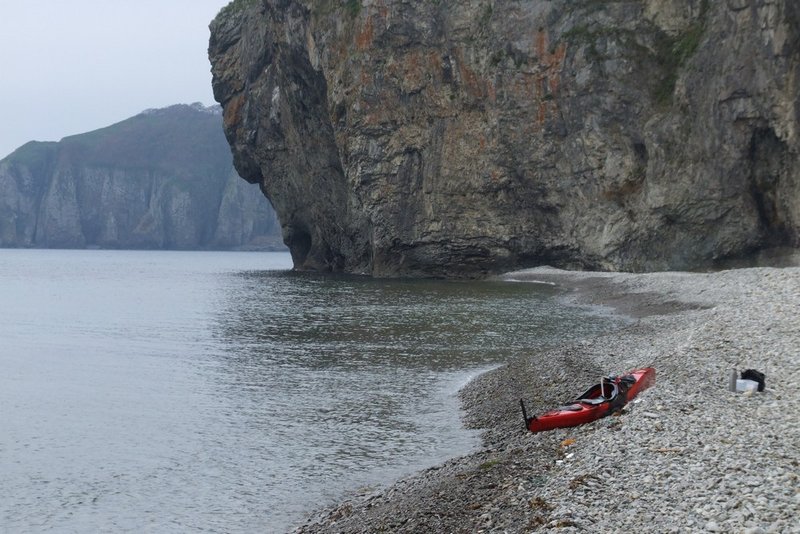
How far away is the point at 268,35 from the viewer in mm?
91688

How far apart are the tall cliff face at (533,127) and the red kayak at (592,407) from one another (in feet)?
155

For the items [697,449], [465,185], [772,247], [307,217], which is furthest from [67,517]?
[307,217]

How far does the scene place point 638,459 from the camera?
40.4 feet

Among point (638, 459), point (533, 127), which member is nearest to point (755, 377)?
point (638, 459)

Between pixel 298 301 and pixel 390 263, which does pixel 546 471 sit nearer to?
pixel 298 301

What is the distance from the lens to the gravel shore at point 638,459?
10.1 m

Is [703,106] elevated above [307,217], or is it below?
above

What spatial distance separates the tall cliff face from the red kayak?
155ft

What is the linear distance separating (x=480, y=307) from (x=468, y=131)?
111 ft

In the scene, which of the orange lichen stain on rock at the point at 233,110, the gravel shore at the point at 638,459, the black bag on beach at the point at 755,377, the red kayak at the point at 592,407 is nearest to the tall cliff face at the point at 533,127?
the orange lichen stain on rock at the point at 233,110

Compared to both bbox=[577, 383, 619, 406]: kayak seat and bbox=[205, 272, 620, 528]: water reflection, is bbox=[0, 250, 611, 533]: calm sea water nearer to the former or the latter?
bbox=[205, 272, 620, 528]: water reflection

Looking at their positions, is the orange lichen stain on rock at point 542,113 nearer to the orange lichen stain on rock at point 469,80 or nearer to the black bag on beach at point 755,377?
the orange lichen stain on rock at point 469,80

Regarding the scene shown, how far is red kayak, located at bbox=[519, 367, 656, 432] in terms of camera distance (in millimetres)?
16141

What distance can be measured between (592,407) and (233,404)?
38.0 feet
